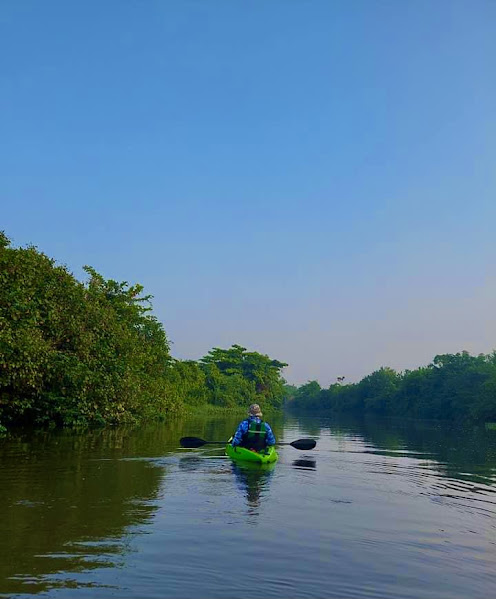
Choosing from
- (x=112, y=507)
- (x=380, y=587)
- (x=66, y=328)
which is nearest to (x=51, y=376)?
(x=66, y=328)

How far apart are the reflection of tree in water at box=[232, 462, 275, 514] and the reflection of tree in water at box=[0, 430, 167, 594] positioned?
182 centimetres

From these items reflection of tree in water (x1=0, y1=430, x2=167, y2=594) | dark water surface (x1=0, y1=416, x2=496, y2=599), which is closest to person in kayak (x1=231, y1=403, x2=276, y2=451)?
dark water surface (x1=0, y1=416, x2=496, y2=599)

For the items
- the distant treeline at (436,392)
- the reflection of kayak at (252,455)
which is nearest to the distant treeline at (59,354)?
the reflection of kayak at (252,455)

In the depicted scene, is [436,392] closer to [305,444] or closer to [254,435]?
[305,444]

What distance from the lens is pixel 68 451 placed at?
17625 mm

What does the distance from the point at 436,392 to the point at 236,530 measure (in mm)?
88432

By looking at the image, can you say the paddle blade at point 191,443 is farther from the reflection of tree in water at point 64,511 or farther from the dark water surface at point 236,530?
the dark water surface at point 236,530

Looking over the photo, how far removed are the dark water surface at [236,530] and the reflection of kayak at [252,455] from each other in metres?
0.47

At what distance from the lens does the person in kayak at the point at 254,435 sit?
620 inches

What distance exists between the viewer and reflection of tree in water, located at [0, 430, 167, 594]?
6201 millimetres

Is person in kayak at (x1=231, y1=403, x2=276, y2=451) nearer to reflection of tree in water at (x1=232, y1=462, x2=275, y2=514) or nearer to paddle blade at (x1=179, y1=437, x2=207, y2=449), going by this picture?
reflection of tree in water at (x1=232, y1=462, x2=275, y2=514)

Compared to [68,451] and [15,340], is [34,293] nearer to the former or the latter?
[15,340]

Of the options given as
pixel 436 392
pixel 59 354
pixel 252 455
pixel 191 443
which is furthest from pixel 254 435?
pixel 436 392

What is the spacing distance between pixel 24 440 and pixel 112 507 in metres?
12.4
